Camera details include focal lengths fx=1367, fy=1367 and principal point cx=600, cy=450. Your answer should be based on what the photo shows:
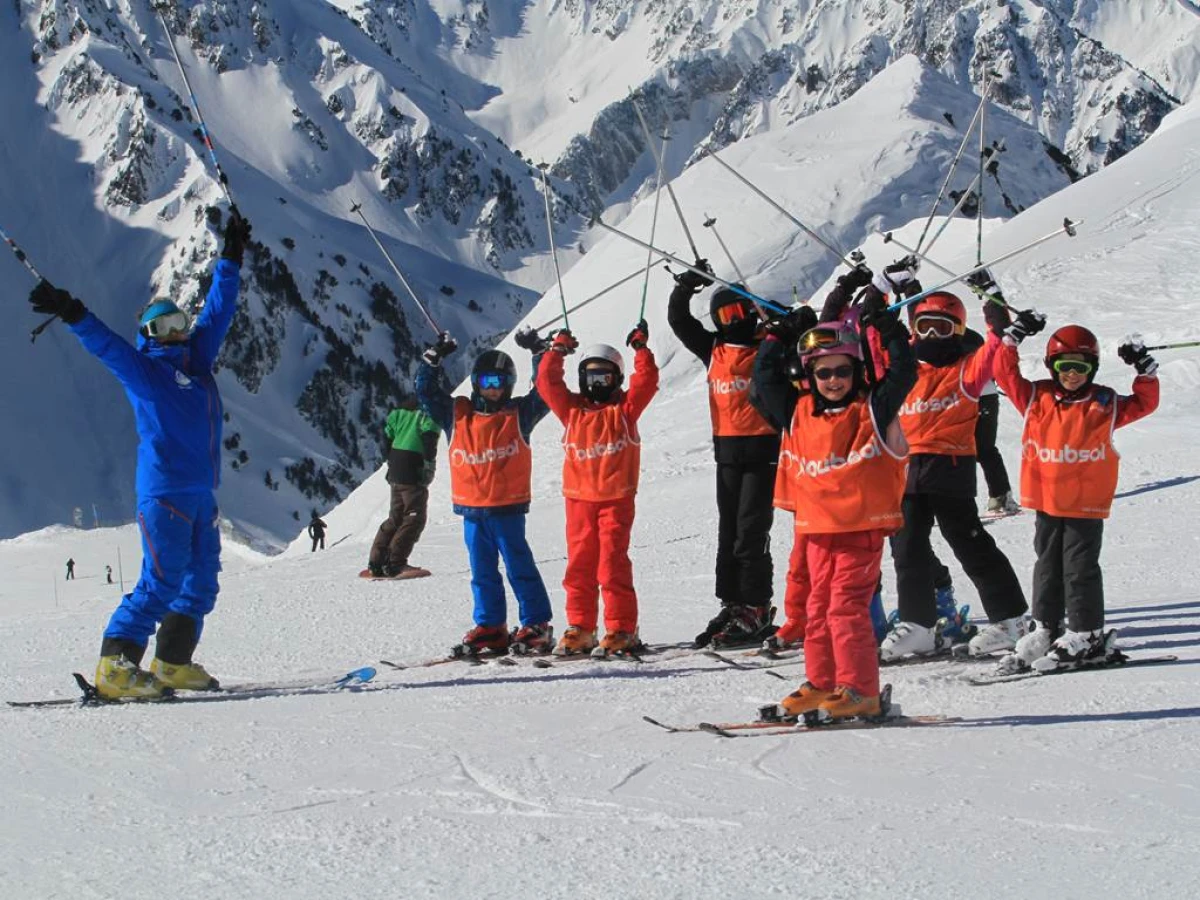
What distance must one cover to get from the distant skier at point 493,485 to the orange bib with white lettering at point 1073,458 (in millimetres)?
2352

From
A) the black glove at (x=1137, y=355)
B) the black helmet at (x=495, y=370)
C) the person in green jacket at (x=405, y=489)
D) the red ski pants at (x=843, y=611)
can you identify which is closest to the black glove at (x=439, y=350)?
the black helmet at (x=495, y=370)

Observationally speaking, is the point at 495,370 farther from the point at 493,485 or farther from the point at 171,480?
the point at 171,480

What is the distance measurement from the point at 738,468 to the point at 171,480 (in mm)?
2562

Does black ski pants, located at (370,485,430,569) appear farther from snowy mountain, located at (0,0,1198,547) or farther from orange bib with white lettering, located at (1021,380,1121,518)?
snowy mountain, located at (0,0,1198,547)

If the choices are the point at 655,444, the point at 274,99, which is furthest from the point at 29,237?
the point at 655,444

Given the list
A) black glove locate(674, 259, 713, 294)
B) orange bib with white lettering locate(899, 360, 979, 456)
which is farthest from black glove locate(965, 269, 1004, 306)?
black glove locate(674, 259, 713, 294)

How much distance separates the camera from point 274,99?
7362 inches

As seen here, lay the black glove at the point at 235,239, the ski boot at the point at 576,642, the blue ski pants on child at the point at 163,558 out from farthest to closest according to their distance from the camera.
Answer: the ski boot at the point at 576,642, the black glove at the point at 235,239, the blue ski pants on child at the point at 163,558

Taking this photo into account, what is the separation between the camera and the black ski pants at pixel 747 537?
6359 millimetres

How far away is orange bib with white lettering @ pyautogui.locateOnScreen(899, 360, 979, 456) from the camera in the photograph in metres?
5.80

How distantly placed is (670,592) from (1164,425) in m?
6.87

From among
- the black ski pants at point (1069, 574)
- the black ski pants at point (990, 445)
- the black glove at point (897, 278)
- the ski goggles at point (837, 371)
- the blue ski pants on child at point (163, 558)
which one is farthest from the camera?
the black ski pants at point (990, 445)

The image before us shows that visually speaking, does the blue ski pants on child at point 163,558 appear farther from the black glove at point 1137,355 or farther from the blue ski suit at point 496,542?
the black glove at point 1137,355

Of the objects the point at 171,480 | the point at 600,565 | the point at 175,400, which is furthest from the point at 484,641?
the point at 175,400
